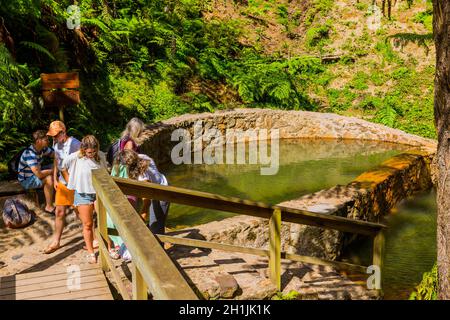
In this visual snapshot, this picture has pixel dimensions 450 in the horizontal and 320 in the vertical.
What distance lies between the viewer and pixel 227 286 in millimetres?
4859

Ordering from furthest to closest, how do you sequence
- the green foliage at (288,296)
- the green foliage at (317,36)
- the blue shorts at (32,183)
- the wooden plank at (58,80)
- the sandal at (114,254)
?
the green foliage at (317,36) → the wooden plank at (58,80) → the blue shorts at (32,183) → the sandal at (114,254) → the green foliage at (288,296)

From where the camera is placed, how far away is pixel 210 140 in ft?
52.3

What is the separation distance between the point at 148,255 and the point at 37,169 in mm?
5427

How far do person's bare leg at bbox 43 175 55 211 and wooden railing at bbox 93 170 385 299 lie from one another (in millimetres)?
3381

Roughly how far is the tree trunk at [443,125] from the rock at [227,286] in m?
2.06

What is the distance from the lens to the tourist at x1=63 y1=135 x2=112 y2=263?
5590 millimetres

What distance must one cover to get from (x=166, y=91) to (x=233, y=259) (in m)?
11.8

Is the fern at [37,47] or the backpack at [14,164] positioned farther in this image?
the fern at [37,47]

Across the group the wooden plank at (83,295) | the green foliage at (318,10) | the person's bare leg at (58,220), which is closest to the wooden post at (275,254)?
the wooden plank at (83,295)

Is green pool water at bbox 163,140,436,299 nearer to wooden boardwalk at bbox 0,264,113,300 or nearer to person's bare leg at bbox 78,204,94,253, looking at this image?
person's bare leg at bbox 78,204,94,253

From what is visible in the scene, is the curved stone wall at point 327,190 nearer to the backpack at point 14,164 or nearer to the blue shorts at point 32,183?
the blue shorts at point 32,183

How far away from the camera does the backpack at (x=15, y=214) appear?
6922mm

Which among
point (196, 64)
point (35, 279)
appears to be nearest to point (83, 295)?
point (35, 279)
